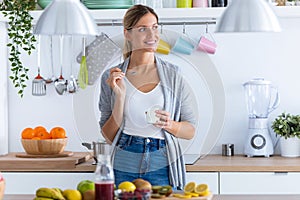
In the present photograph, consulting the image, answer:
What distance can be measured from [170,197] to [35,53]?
2.15 meters

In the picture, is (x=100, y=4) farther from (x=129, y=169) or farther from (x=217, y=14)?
(x=129, y=169)

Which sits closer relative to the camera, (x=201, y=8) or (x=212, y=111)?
(x=201, y=8)

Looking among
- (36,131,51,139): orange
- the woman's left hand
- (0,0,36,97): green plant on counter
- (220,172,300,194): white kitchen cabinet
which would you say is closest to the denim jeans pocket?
the woman's left hand

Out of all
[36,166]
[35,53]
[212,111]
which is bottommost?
→ [36,166]

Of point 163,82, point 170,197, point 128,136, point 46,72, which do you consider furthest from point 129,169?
point 46,72

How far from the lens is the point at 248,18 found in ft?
7.80

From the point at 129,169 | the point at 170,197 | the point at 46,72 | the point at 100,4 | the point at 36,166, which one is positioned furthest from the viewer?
the point at 46,72

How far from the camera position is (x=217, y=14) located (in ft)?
13.2

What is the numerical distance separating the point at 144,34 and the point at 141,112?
0.40 m

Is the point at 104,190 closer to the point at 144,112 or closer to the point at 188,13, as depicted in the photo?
the point at 144,112

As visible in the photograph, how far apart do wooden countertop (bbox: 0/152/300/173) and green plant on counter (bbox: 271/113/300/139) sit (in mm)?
166

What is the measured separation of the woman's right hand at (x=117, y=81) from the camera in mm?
3434

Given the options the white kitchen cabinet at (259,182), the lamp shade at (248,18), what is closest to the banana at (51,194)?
the lamp shade at (248,18)

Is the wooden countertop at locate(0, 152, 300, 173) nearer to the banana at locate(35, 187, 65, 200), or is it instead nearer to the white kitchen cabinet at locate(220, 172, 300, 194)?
the white kitchen cabinet at locate(220, 172, 300, 194)
